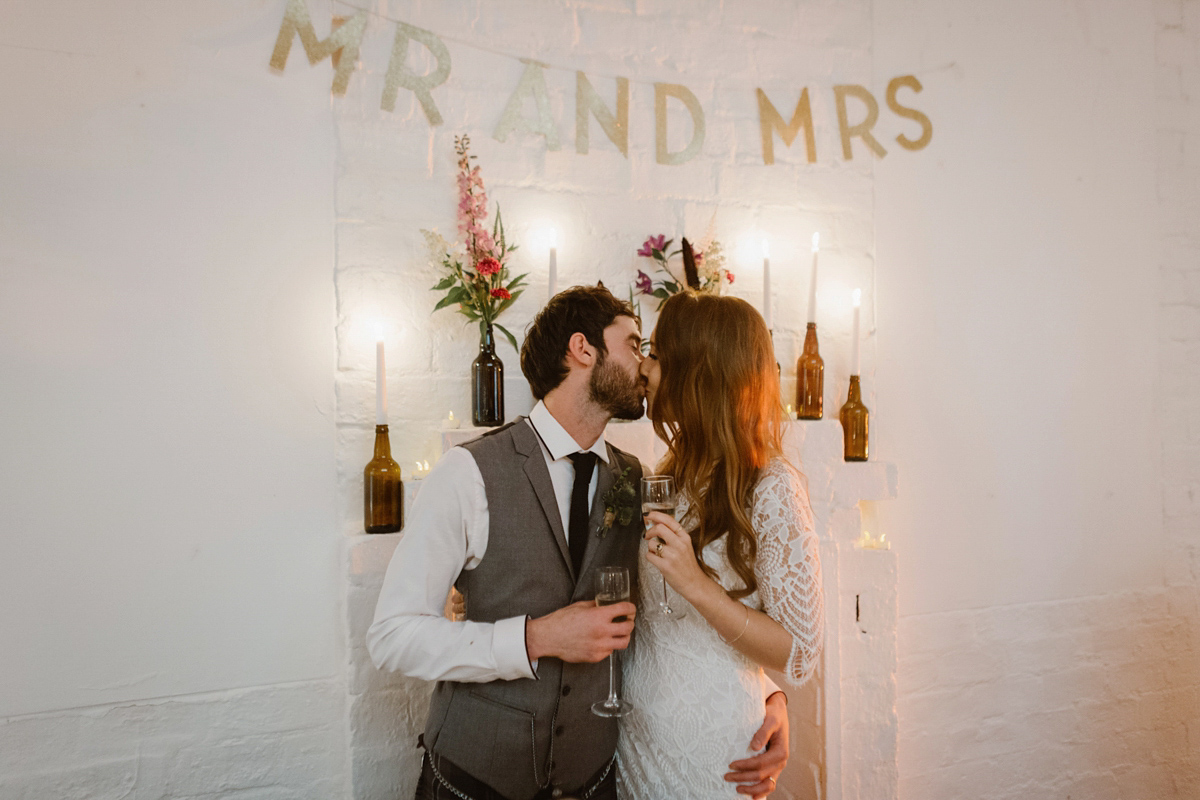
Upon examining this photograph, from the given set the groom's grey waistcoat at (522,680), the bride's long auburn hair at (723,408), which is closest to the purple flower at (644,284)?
the bride's long auburn hair at (723,408)

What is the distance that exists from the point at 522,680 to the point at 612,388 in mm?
598

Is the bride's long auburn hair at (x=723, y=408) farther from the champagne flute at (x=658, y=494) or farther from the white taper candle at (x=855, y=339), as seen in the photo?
the white taper candle at (x=855, y=339)

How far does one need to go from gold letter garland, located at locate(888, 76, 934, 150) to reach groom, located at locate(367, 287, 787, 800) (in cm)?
166

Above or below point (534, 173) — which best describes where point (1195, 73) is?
above

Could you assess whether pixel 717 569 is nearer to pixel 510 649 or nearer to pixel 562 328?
pixel 510 649

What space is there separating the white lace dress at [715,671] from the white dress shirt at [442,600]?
29 centimetres

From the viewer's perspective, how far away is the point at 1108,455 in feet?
8.36

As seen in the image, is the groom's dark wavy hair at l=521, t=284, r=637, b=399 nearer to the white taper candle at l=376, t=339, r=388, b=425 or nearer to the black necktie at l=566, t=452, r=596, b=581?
the black necktie at l=566, t=452, r=596, b=581

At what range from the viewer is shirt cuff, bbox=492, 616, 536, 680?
1.27 meters

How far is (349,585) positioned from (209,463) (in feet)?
1.50

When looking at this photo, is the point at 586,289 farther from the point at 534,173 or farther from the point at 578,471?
the point at 534,173

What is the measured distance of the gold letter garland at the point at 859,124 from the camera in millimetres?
2303

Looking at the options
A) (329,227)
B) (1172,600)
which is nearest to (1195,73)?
(1172,600)

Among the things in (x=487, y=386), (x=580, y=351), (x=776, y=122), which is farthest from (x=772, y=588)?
(x=776, y=122)
